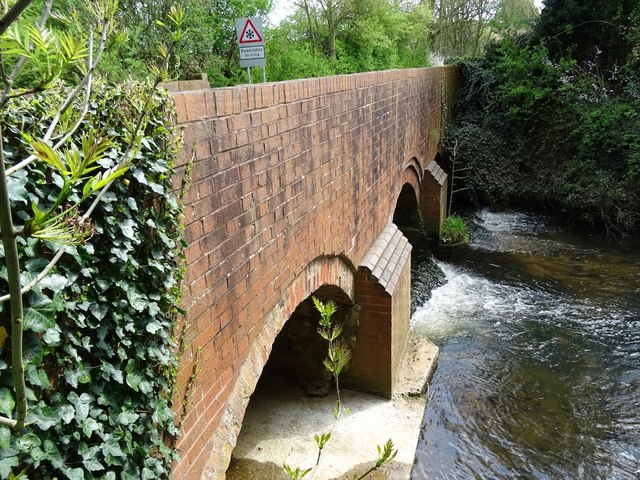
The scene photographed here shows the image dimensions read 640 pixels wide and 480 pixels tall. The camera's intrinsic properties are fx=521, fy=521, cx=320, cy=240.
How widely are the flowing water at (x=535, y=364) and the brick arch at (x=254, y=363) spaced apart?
2.24m

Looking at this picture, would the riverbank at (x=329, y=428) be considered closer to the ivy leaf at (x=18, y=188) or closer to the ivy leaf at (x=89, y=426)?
the ivy leaf at (x=89, y=426)

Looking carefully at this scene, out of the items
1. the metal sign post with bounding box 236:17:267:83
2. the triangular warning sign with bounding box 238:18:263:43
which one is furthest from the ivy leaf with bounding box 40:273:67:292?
the triangular warning sign with bounding box 238:18:263:43

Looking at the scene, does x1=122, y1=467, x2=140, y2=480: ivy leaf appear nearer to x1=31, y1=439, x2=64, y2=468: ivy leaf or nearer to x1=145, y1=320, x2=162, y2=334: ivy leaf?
x1=31, y1=439, x2=64, y2=468: ivy leaf

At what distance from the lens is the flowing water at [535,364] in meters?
5.20

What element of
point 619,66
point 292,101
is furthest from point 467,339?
point 619,66

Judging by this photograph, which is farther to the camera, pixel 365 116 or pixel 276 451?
pixel 365 116

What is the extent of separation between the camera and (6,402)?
4.93ft

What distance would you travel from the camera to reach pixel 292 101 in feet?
11.6

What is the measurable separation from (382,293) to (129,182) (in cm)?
375

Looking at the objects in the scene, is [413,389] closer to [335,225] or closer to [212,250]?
[335,225]

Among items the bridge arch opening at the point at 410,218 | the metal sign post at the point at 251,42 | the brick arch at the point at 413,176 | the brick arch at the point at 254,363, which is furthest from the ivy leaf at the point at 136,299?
the bridge arch opening at the point at 410,218

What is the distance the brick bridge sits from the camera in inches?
103

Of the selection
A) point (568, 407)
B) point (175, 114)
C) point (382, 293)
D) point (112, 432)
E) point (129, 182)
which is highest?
point (175, 114)

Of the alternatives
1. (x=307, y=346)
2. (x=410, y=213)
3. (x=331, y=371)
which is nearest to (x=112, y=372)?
(x=331, y=371)
